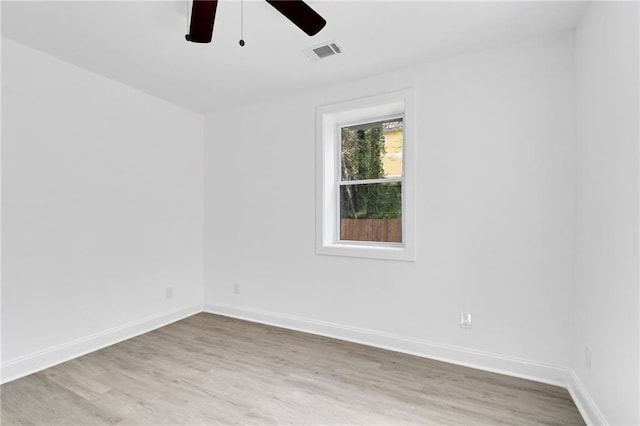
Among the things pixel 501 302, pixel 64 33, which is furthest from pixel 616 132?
pixel 64 33

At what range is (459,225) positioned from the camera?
2.57 m

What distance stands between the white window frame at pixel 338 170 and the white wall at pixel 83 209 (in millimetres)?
1752

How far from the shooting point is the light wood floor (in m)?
1.91

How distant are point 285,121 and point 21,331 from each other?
9.48ft

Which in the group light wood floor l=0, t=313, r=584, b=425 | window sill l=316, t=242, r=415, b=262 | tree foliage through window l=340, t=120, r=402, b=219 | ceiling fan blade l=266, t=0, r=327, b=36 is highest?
ceiling fan blade l=266, t=0, r=327, b=36

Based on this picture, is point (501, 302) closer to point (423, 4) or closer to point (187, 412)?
point (423, 4)

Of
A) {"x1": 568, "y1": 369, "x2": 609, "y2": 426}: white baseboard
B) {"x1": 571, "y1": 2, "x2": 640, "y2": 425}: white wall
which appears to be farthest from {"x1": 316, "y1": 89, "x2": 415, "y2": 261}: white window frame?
{"x1": 568, "y1": 369, "x2": 609, "y2": 426}: white baseboard

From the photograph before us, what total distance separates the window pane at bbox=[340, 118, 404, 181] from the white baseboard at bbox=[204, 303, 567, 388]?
1537 millimetres

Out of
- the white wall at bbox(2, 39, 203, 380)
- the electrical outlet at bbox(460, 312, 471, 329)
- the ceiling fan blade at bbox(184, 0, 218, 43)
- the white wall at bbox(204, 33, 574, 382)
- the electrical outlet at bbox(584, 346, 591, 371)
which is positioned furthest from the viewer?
the electrical outlet at bbox(460, 312, 471, 329)

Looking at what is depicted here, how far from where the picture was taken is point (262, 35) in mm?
2293

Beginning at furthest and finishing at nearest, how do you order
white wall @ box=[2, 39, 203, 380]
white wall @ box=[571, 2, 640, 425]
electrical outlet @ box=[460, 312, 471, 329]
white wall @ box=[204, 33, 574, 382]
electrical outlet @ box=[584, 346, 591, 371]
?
1. electrical outlet @ box=[460, 312, 471, 329]
2. white wall @ box=[2, 39, 203, 380]
3. white wall @ box=[204, 33, 574, 382]
4. electrical outlet @ box=[584, 346, 591, 371]
5. white wall @ box=[571, 2, 640, 425]

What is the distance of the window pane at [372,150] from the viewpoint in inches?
123

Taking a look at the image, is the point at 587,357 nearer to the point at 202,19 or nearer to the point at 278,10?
the point at 278,10

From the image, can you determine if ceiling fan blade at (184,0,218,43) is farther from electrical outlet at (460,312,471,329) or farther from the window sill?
electrical outlet at (460,312,471,329)
